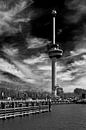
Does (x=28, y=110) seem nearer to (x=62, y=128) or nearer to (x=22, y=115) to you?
(x=22, y=115)

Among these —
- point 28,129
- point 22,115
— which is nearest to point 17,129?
point 28,129

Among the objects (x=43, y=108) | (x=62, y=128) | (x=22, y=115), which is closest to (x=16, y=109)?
(x=22, y=115)

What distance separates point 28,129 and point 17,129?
2.71 m

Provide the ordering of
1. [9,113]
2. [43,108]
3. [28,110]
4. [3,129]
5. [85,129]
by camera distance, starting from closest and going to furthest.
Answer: [3,129]
[85,129]
[9,113]
[28,110]
[43,108]

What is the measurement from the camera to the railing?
93.2 m

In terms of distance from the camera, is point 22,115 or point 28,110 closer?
point 22,115

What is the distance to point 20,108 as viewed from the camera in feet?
338

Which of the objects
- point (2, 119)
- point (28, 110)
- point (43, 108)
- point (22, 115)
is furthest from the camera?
point (43, 108)

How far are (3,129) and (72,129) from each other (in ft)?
56.0

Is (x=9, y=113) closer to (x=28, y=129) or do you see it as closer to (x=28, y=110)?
(x=28, y=110)

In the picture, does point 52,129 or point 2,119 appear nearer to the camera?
point 52,129

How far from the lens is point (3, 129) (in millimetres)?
65750

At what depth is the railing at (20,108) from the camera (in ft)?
306

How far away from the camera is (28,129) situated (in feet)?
220
